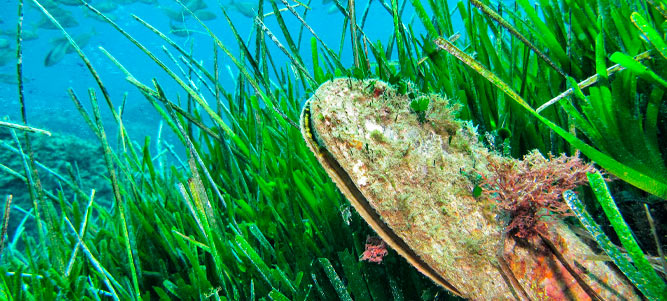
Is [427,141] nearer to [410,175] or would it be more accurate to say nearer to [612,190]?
[410,175]

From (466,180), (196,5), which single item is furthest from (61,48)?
(466,180)

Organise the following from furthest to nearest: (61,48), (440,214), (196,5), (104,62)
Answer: (104,62) < (196,5) < (61,48) < (440,214)

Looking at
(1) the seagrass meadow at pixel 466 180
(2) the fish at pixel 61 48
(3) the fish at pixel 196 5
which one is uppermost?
(2) the fish at pixel 61 48

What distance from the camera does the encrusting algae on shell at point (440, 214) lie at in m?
0.76

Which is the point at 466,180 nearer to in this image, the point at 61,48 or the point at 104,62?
the point at 61,48

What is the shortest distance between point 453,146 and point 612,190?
58 centimetres

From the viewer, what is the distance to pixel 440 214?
2.63 feet

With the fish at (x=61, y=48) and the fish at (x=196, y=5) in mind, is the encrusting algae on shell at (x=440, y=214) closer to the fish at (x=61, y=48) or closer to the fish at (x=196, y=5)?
the fish at (x=196, y=5)

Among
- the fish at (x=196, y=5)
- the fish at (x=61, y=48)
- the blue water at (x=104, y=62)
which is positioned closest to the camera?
the fish at (x=61, y=48)

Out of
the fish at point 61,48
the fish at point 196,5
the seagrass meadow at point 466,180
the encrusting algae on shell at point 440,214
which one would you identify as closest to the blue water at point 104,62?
the fish at point 61,48

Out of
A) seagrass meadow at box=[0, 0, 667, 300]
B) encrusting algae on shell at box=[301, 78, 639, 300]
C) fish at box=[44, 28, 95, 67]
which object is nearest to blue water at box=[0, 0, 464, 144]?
fish at box=[44, 28, 95, 67]

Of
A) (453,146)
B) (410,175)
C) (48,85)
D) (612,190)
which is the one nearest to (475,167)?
(453,146)

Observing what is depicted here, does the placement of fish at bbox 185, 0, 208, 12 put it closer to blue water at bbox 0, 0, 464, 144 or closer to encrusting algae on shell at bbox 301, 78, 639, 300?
blue water at bbox 0, 0, 464, 144

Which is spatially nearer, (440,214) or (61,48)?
(440,214)
